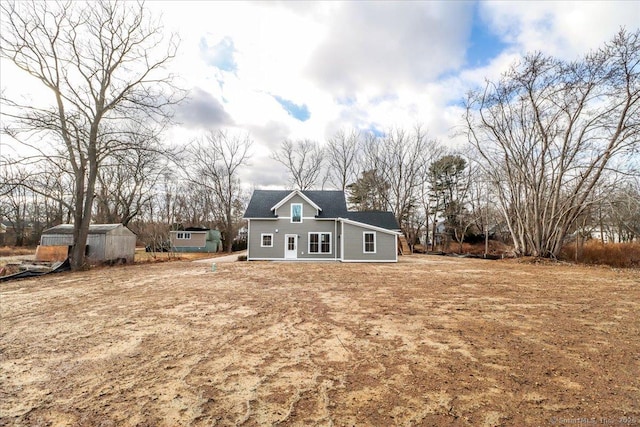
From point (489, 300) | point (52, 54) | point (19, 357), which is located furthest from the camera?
point (52, 54)

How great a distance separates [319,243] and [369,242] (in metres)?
3.13

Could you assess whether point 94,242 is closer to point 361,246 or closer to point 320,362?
point 361,246

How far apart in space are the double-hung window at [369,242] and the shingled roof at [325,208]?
6.31ft

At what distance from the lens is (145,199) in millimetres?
25672

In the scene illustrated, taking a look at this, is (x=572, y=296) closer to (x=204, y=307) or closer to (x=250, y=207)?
(x=204, y=307)

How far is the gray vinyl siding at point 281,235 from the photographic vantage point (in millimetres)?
17828

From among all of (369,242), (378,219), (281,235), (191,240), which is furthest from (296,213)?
(191,240)

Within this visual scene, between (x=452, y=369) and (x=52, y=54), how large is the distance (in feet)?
56.8

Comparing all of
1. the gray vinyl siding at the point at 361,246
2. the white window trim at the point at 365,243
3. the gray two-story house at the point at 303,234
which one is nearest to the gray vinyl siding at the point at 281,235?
the gray two-story house at the point at 303,234

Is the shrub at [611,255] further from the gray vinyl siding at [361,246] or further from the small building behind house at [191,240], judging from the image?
the small building behind house at [191,240]

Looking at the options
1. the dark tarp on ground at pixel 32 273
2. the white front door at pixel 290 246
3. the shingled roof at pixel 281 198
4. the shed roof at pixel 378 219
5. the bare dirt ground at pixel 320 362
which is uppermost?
the shingled roof at pixel 281 198

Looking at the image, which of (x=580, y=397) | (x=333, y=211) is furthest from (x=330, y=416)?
(x=333, y=211)

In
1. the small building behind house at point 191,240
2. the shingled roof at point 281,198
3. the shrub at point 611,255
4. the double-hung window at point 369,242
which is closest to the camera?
the shrub at point 611,255

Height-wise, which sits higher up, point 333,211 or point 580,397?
point 333,211
